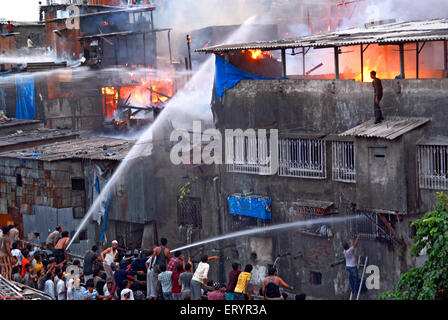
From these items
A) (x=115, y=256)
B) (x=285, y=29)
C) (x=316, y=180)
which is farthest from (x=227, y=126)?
(x=285, y=29)

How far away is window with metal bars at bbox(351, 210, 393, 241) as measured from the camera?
1906 centimetres

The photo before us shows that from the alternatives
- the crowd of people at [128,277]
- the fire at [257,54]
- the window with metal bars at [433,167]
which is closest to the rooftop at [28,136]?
the fire at [257,54]

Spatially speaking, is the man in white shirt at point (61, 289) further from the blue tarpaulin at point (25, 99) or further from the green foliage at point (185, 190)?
the blue tarpaulin at point (25, 99)

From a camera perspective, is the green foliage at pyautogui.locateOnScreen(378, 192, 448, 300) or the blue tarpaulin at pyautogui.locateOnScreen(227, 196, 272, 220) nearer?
the green foliage at pyautogui.locateOnScreen(378, 192, 448, 300)

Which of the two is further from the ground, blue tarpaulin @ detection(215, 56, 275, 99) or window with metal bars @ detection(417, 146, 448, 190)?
blue tarpaulin @ detection(215, 56, 275, 99)

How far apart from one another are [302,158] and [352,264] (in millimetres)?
3966

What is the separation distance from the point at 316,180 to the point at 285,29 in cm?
2906

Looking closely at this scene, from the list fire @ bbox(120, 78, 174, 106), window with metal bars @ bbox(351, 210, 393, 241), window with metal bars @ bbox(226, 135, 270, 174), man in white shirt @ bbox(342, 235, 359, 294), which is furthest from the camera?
fire @ bbox(120, 78, 174, 106)

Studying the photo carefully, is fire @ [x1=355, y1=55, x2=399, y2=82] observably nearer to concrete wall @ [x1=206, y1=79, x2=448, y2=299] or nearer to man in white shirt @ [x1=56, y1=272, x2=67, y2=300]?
concrete wall @ [x1=206, y1=79, x2=448, y2=299]

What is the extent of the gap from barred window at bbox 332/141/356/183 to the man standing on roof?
1.11 meters

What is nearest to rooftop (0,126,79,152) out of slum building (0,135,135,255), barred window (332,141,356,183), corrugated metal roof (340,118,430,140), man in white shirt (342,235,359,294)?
slum building (0,135,135,255)

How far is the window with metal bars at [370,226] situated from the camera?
19.1 meters

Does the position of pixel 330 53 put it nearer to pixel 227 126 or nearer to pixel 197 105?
pixel 197 105

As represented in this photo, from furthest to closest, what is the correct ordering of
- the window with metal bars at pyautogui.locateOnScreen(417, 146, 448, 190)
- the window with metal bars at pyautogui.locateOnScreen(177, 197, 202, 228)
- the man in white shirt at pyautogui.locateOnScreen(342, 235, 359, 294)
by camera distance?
the window with metal bars at pyautogui.locateOnScreen(177, 197, 202, 228), the man in white shirt at pyautogui.locateOnScreen(342, 235, 359, 294), the window with metal bars at pyautogui.locateOnScreen(417, 146, 448, 190)
